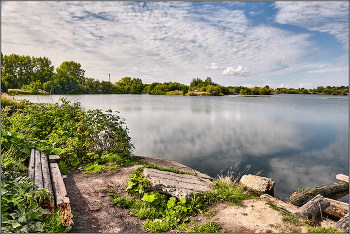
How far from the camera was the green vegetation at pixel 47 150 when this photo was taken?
3.13 m

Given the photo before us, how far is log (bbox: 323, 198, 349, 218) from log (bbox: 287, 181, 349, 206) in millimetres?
791

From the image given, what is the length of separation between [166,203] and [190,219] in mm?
780

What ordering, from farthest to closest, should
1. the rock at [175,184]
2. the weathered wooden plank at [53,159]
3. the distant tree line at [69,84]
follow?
the distant tree line at [69,84]
the weathered wooden plank at [53,159]
the rock at [175,184]

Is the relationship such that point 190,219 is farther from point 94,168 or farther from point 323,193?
point 323,193

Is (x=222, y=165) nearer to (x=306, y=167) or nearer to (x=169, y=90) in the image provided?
(x=306, y=167)

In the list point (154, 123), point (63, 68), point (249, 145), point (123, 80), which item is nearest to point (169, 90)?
point (123, 80)

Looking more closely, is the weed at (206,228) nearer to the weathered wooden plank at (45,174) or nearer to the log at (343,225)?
the log at (343,225)

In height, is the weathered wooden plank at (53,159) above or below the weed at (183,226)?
above

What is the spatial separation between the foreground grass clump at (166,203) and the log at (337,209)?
295cm

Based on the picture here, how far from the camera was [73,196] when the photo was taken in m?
4.68

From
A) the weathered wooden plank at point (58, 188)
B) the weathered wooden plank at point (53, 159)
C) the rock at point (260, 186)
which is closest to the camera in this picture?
the weathered wooden plank at point (58, 188)

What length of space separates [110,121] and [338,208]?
833 cm

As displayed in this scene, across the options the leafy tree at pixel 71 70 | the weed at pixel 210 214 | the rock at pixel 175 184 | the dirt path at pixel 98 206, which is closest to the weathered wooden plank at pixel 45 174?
the dirt path at pixel 98 206

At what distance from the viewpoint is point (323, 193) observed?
22.8ft
